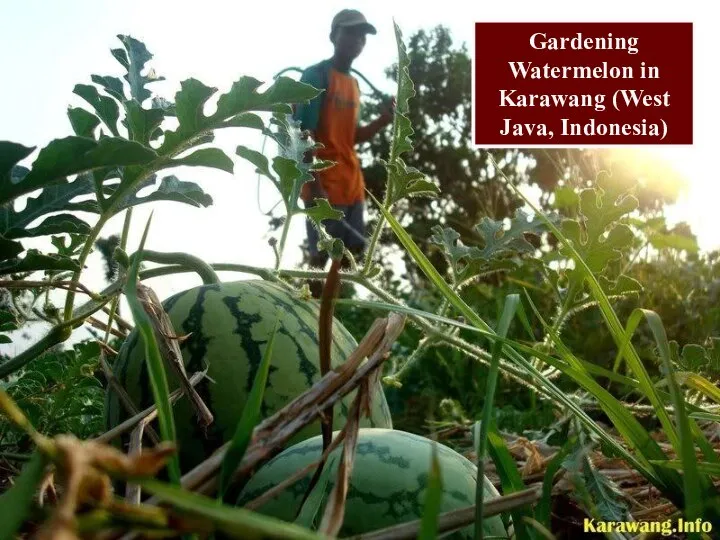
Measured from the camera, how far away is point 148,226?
3.22ft

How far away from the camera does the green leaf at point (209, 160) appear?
51.2 inches

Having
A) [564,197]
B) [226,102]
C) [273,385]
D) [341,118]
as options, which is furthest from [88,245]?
[341,118]

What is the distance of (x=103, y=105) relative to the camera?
141cm

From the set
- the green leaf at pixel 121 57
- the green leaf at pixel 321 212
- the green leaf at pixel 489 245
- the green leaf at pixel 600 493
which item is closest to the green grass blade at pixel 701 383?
the green leaf at pixel 600 493

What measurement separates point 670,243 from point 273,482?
4730mm

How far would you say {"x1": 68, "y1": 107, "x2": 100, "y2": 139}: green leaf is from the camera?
1.26 meters

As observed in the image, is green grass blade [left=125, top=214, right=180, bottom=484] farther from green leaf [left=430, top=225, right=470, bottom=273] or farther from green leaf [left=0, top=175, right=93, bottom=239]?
green leaf [left=430, top=225, right=470, bottom=273]

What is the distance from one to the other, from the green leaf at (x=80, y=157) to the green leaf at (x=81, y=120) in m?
0.22

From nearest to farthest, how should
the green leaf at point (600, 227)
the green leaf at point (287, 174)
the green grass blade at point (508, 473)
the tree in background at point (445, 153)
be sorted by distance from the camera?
the green grass blade at point (508, 473) < the green leaf at point (287, 174) < the green leaf at point (600, 227) < the tree in background at point (445, 153)

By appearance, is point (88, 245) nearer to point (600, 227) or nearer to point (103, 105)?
point (103, 105)

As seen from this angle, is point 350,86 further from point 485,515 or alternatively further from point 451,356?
point 485,515

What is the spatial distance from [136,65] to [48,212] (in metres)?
0.51

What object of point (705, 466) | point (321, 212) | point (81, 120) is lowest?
point (705, 466)
